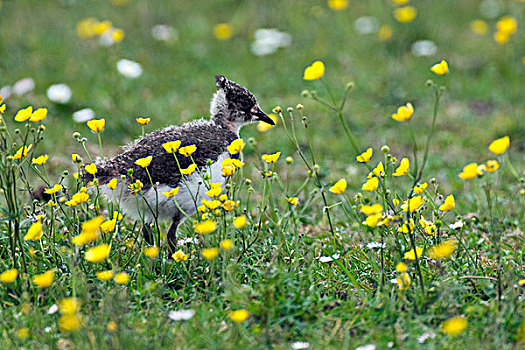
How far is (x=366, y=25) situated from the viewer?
31.2 feet

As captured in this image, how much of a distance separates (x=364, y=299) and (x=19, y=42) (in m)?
6.84

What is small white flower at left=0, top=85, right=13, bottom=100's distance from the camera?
7355 millimetres

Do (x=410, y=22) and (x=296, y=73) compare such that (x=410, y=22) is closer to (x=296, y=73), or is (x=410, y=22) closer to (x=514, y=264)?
(x=296, y=73)

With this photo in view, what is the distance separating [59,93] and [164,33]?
2215mm

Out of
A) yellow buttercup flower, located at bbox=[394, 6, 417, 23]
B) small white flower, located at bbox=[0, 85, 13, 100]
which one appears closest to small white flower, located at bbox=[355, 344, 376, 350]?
small white flower, located at bbox=[0, 85, 13, 100]

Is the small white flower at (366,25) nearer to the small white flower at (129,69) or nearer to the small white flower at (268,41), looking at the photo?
the small white flower at (268,41)

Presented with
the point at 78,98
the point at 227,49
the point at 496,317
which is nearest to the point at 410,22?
the point at 227,49

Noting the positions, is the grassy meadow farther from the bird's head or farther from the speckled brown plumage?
the bird's head

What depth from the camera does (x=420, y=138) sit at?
7203 mm

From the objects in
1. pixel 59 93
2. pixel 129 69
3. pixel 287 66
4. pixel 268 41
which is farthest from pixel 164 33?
pixel 59 93

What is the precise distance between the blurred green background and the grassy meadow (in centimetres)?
3

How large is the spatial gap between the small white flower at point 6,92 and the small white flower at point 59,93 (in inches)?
16.1

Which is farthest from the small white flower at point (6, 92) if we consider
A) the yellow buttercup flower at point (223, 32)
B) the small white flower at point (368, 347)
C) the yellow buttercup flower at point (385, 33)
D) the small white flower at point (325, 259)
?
the small white flower at point (368, 347)

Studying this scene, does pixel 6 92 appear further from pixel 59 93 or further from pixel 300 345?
pixel 300 345
